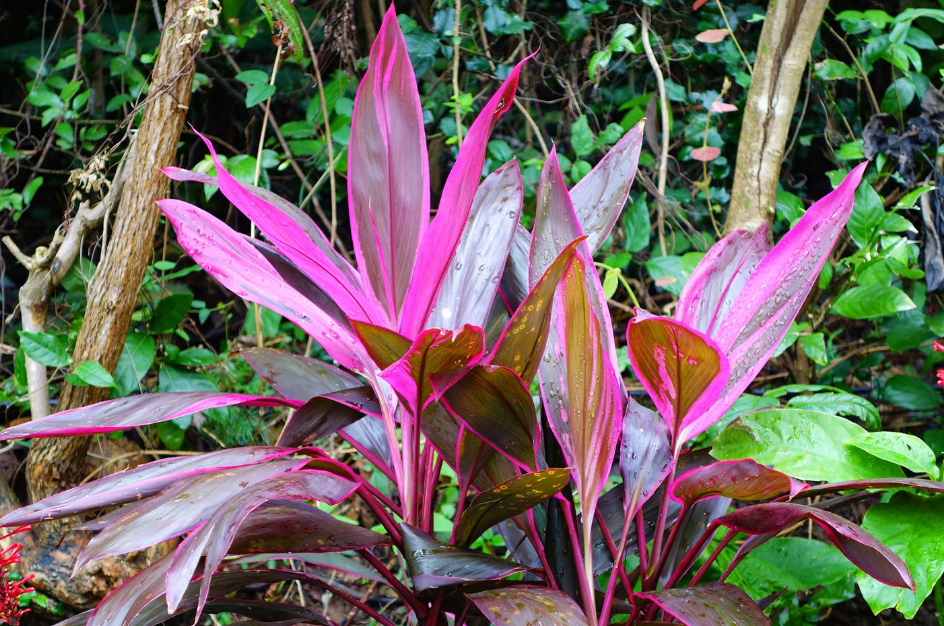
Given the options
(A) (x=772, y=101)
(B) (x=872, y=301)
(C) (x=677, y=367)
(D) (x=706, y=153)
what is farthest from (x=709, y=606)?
(D) (x=706, y=153)

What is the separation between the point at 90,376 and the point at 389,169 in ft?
2.18

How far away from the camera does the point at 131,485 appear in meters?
0.70

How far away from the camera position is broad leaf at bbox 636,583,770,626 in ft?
2.07

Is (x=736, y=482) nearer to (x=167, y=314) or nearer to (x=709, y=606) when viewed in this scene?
(x=709, y=606)

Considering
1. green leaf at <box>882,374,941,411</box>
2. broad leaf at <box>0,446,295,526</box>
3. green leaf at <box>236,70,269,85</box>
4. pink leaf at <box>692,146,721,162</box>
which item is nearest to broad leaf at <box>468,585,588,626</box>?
broad leaf at <box>0,446,295,526</box>

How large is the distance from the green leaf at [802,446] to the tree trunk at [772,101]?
60 cm

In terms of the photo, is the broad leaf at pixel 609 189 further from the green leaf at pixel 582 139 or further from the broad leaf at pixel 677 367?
the green leaf at pixel 582 139

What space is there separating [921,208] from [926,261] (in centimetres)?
11

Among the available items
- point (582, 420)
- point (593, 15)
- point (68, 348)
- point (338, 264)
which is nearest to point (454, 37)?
point (593, 15)

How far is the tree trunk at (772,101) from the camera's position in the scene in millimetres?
1318

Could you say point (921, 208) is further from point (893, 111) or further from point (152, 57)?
point (152, 57)

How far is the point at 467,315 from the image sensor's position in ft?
2.72

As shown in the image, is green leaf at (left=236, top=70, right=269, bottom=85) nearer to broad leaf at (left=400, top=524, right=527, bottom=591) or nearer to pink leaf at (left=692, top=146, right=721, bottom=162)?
pink leaf at (left=692, top=146, right=721, bottom=162)

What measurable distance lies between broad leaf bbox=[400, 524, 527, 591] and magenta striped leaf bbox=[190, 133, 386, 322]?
0.24 m
